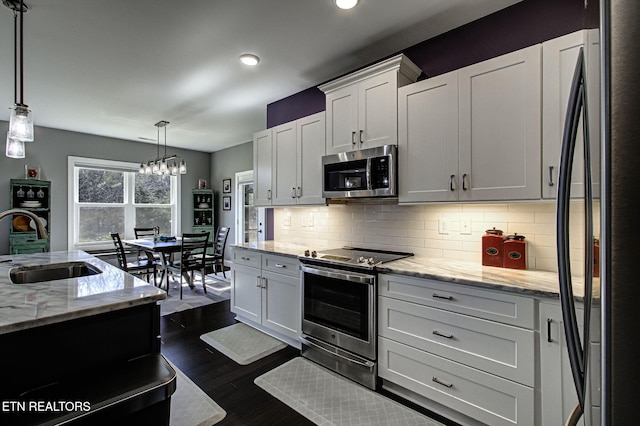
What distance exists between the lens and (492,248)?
6.88ft

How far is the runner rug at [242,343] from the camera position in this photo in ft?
8.93

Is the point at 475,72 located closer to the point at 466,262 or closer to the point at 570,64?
the point at 570,64

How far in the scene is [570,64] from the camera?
1684 mm

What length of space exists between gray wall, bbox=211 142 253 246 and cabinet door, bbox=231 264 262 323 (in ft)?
10.8

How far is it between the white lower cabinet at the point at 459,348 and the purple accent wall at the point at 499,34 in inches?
67.0

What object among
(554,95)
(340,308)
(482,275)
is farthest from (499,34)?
(340,308)

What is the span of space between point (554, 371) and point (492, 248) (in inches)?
31.9

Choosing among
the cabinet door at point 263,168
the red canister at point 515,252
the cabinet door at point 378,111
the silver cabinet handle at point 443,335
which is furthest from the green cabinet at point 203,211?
the red canister at point 515,252

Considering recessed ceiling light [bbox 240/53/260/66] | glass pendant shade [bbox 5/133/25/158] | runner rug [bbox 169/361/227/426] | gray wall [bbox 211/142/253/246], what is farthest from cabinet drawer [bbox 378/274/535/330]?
gray wall [bbox 211/142/253/246]

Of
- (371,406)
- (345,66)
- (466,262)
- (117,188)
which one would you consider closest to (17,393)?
(371,406)

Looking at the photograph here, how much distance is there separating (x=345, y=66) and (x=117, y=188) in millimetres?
5320

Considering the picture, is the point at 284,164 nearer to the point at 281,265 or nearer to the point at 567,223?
the point at 281,265

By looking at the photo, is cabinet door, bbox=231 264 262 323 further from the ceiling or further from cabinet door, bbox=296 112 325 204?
the ceiling

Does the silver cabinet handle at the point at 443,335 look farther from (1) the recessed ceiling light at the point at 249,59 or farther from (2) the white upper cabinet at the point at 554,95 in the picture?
(1) the recessed ceiling light at the point at 249,59
